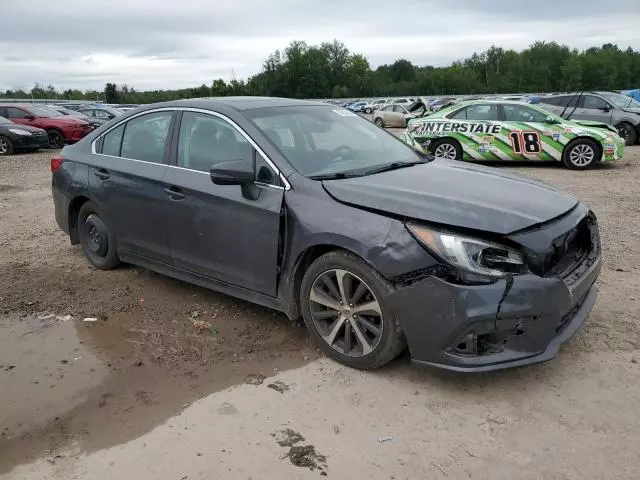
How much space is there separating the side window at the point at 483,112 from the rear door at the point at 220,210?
9498 millimetres

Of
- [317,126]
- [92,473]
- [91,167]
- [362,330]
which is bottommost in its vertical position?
[92,473]

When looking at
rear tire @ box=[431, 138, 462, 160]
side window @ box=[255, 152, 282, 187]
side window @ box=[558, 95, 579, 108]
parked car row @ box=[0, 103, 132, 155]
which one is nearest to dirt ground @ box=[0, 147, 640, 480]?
side window @ box=[255, 152, 282, 187]

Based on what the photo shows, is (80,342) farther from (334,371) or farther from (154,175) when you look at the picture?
(334,371)

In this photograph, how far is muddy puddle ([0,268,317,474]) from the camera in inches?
124

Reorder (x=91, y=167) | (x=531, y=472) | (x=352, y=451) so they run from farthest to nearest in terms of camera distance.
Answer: (x=91, y=167), (x=352, y=451), (x=531, y=472)

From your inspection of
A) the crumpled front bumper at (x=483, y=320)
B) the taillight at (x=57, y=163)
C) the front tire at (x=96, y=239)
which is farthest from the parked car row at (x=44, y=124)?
the crumpled front bumper at (x=483, y=320)

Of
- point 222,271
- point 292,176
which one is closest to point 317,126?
point 292,176

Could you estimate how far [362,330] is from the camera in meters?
3.57

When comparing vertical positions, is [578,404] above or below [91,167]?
below

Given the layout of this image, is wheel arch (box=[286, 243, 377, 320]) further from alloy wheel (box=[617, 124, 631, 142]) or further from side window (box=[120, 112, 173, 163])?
alloy wheel (box=[617, 124, 631, 142])

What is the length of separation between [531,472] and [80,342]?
3.08 m

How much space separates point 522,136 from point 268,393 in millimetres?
10593

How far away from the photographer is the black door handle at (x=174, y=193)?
4402 mm

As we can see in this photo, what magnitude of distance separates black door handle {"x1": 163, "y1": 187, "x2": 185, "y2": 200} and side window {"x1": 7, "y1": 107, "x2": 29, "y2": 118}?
19.3 metres
